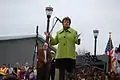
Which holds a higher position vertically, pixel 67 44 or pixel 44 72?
pixel 67 44

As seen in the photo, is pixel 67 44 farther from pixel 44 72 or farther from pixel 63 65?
pixel 44 72

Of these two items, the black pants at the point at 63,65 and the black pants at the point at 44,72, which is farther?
the black pants at the point at 44,72

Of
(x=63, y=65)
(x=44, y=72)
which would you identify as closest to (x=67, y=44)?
(x=63, y=65)

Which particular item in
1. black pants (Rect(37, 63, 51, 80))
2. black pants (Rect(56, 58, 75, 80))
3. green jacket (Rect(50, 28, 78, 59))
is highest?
green jacket (Rect(50, 28, 78, 59))

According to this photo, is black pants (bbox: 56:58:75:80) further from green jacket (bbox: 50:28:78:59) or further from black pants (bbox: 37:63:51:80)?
black pants (bbox: 37:63:51:80)

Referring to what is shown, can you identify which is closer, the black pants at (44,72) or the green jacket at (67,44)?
the green jacket at (67,44)

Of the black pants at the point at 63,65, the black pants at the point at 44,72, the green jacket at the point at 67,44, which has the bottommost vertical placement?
the black pants at the point at 44,72

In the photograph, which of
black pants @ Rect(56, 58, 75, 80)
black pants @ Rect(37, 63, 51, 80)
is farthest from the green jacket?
black pants @ Rect(37, 63, 51, 80)

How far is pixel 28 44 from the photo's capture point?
35594mm

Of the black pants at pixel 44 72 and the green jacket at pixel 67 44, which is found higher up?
the green jacket at pixel 67 44

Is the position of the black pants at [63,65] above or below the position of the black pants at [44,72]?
above

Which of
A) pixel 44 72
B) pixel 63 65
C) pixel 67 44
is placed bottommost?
pixel 44 72

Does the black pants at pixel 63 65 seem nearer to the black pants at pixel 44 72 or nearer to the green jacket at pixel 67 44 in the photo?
the green jacket at pixel 67 44

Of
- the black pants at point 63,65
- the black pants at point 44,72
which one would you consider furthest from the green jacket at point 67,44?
the black pants at point 44,72
